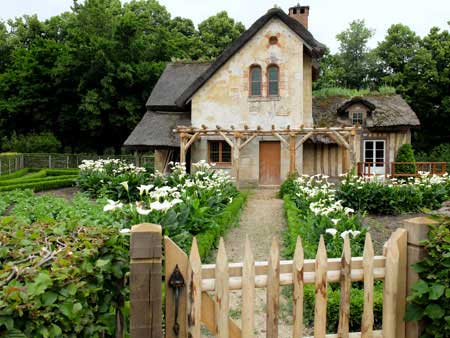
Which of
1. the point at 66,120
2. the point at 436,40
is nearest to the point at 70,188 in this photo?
the point at 66,120

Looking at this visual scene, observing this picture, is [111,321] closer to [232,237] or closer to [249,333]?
[249,333]

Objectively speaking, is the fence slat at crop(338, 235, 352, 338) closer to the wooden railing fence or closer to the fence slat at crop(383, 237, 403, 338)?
the wooden railing fence

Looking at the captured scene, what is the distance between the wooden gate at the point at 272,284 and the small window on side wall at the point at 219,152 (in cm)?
1682

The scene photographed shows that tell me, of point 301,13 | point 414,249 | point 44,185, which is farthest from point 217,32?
point 414,249

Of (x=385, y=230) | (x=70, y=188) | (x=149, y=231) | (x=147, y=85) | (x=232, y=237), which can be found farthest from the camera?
(x=147, y=85)

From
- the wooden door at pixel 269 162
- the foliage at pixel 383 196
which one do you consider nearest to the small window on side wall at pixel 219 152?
the wooden door at pixel 269 162

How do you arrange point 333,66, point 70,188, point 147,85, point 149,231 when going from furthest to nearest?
point 333,66 → point 147,85 → point 70,188 → point 149,231

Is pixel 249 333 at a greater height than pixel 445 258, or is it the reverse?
pixel 445 258

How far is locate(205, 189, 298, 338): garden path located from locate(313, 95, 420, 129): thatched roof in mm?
8149

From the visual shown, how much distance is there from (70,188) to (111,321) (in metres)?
17.0

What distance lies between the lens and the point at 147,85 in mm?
31781

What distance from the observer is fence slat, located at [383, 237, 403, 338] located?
310 centimetres

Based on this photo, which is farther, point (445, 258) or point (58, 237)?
point (445, 258)

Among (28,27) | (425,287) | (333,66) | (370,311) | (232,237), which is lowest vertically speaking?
(232,237)
